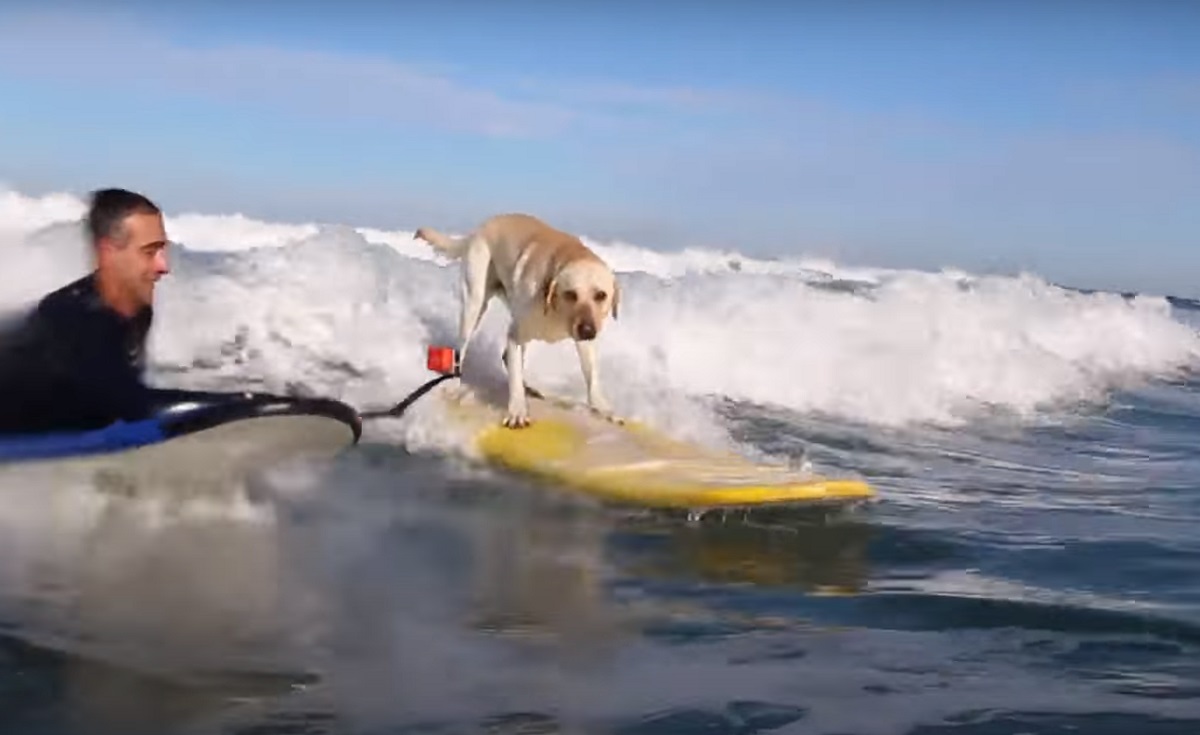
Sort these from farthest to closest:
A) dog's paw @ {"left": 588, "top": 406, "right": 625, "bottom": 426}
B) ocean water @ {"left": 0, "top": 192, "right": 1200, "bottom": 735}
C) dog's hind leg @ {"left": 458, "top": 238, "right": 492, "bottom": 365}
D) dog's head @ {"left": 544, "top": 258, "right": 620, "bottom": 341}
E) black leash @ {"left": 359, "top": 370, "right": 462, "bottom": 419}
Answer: dog's hind leg @ {"left": 458, "top": 238, "right": 492, "bottom": 365} < dog's paw @ {"left": 588, "top": 406, "right": 625, "bottom": 426} < dog's head @ {"left": 544, "top": 258, "right": 620, "bottom": 341} < black leash @ {"left": 359, "top": 370, "right": 462, "bottom": 419} < ocean water @ {"left": 0, "top": 192, "right": 1200, "bottom": 735}

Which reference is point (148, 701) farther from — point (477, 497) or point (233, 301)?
point (233, 301)

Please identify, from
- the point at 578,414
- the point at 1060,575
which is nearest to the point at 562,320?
the point at 578,414

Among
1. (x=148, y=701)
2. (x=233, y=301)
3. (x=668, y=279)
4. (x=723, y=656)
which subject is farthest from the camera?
(x=668, y=279)

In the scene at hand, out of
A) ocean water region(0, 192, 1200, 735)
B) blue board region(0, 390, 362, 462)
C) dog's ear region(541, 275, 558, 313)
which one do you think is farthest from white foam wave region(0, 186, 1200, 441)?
blue board region(0, 390, 362, 462)

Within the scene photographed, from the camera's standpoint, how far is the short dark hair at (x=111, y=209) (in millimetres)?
5117

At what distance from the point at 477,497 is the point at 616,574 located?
1.66 meters

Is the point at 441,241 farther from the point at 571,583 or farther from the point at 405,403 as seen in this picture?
the point at 571,583

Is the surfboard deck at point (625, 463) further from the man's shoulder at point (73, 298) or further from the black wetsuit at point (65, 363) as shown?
the man's shoulder at point (73, 298)

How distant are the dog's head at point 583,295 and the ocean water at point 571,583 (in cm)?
105

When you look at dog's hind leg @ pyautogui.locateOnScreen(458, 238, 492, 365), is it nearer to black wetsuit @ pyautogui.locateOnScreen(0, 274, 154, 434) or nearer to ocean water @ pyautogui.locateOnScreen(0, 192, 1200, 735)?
ocean water @ pyautogui.locateOnScreen(0, 192, 1200, 735)

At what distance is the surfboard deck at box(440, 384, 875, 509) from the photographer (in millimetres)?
6199

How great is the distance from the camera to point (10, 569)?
179 inches

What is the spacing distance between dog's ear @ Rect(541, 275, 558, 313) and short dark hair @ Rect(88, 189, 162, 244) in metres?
3.13

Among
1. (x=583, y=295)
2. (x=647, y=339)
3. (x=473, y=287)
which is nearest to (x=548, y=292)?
(x=583, y=295)
